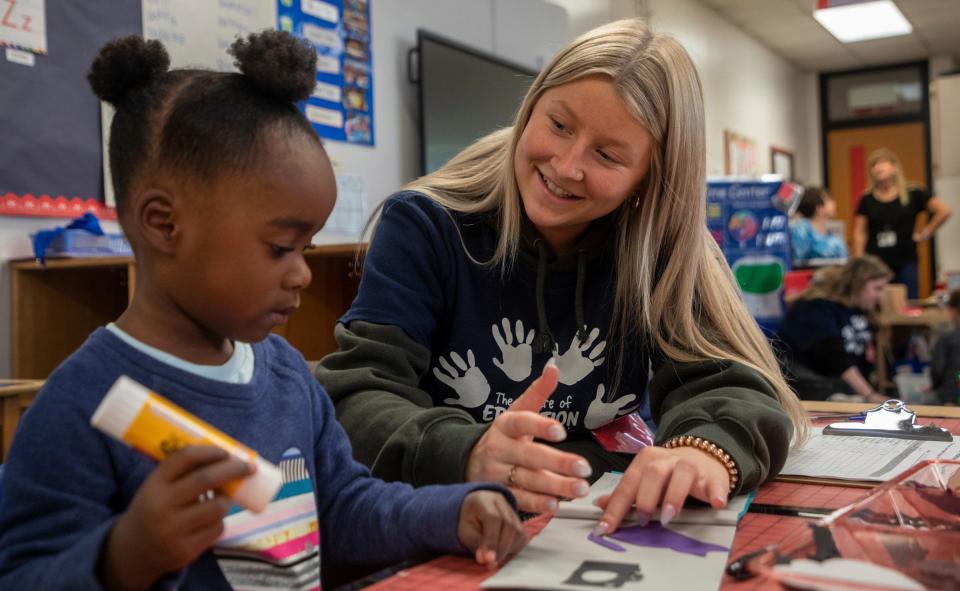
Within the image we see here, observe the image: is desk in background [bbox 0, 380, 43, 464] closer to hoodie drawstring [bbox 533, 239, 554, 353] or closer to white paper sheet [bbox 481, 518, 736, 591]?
hoodie drawstring [bbox 533, 239, 554, 353]

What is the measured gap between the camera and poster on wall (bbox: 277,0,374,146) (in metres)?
3.53

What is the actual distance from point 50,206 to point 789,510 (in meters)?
2.32

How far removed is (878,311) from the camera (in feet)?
16.9

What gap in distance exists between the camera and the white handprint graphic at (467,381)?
1187mm

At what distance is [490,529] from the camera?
0.68m

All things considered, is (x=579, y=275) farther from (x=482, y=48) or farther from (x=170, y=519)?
(x=482, y=48)

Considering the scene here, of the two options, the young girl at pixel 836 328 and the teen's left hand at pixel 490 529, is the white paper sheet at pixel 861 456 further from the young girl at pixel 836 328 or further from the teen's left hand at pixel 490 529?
the young girl at pixel 836 328

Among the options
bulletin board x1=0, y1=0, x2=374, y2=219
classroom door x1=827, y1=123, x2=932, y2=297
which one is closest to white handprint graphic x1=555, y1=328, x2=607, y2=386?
bulletin board x1=0, y1=0, x2=374, y2=219

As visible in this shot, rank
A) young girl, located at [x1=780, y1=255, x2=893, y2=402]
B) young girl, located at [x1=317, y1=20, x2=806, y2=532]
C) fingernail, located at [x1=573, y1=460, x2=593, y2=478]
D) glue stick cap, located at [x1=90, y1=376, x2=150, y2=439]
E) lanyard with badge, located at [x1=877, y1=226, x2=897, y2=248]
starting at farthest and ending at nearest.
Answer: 1. lanyard with badge, located at [x1=877, y1=226, x2=897, y2=248]
2. young girl, located at [x1=780, y1=255, x2=893, y2=402]
3. young girl, located at [x1=317, y1=20, x2=806, y2=532]
4. fingernail, located at [x1=573, y1=460, x2=593, y2=478]
5. glue stick cap, located at [x1=90, y1=376, x2=150, y2=439]

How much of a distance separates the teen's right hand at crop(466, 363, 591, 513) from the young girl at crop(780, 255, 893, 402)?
352 cm

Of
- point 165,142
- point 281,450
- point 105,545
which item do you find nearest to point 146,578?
point 105,545

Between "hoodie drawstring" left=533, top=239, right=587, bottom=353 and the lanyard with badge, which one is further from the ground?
the lanyard with badge

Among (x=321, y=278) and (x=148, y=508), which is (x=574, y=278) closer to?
(x=148, y=508)

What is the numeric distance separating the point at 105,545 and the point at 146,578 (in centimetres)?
3
